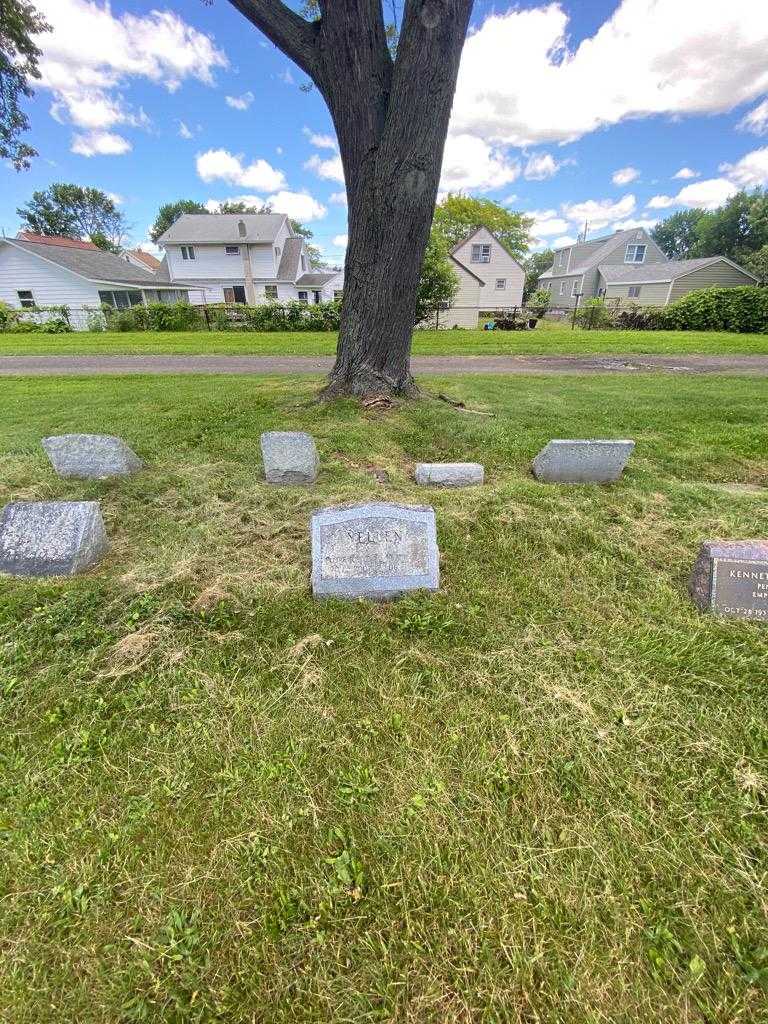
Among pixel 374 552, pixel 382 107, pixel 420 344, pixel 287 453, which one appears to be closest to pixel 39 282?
pixel 420 344

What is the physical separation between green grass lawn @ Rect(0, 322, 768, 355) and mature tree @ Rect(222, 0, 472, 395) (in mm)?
7664

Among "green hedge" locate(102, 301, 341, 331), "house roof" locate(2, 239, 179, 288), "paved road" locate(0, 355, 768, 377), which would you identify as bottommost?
"paved road" locate(0, 355, 768, 377)

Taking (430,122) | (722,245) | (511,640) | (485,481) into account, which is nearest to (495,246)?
(430,122)

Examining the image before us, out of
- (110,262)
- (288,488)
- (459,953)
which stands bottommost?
(459,953)

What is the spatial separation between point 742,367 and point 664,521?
1035 cm

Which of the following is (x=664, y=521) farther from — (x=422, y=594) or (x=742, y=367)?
(x=742, y=367)

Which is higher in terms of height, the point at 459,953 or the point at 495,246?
the point at 495,246

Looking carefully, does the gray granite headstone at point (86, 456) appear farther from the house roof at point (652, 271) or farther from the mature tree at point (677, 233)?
the mature tree at point (677, 233)

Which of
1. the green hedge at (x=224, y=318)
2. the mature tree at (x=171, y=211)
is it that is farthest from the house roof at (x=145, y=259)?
the green hedge at (x=224, y=318)

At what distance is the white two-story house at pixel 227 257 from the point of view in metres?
29.9

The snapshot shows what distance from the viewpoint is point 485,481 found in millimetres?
4336

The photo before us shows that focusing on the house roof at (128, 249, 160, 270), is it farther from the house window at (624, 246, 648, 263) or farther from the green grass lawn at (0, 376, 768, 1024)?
the green grass lawn at (0, 376, 768, 1024)

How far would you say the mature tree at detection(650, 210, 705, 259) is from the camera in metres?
72.4

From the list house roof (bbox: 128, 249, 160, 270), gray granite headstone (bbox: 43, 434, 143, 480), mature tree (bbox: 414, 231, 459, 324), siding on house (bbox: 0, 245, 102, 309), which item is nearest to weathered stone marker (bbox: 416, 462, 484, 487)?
gray granite headstone (bbox: 43, 434, 143, 480)
